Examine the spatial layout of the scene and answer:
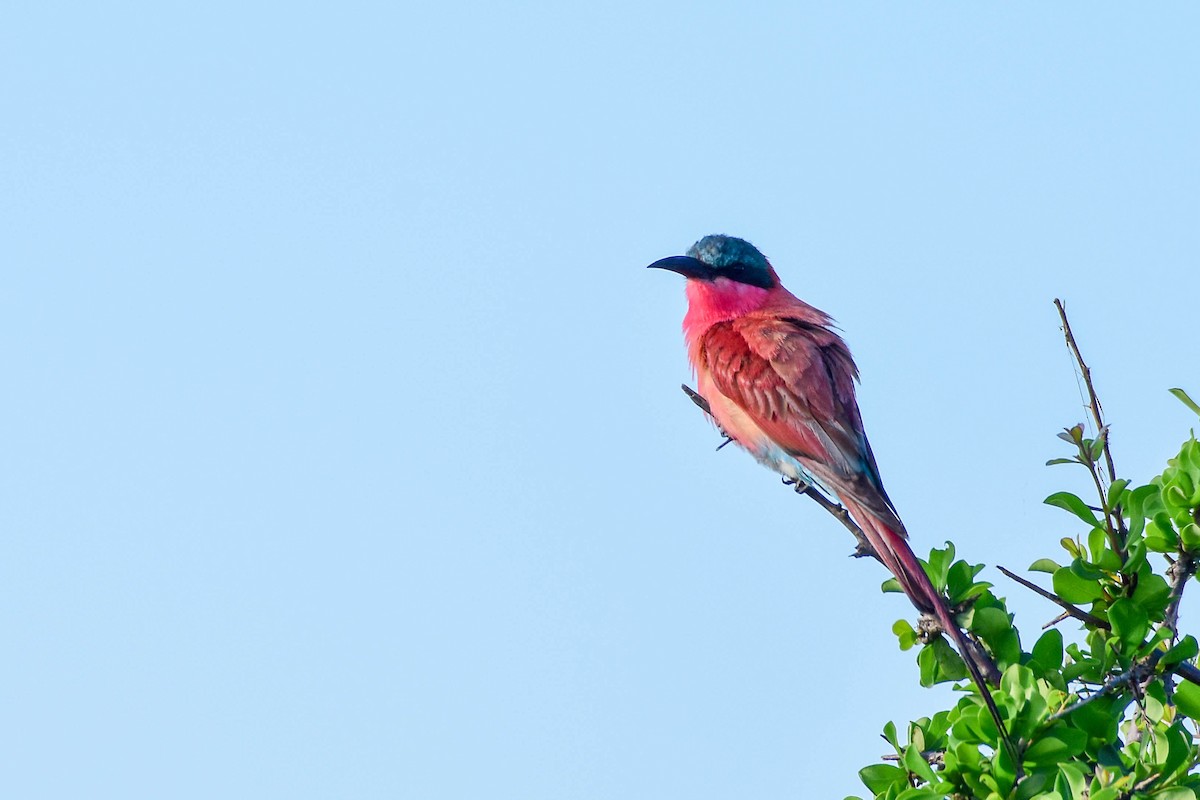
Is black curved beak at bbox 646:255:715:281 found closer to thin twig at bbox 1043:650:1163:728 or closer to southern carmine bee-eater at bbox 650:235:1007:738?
southern carmine bee-eater at bbox 650:235:1007:738

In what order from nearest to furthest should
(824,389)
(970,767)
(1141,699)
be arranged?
(970,767) < (1141,699) < (824,389)

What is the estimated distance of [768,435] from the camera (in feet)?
18.3

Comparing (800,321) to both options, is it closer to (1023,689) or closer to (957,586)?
(957,586)

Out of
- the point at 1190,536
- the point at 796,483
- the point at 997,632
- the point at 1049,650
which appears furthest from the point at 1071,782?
the point at 796,483

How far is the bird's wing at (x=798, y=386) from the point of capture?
5.30 metres

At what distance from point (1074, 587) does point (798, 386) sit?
2792 millimetres

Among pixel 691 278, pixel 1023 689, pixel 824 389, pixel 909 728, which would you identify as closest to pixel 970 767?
pixel 1023 689

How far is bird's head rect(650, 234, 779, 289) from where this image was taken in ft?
21.8

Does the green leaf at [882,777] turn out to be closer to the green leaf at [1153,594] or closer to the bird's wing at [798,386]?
the green leaf at [1153,594]

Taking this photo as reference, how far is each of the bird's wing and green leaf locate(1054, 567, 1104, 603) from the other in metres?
2.17

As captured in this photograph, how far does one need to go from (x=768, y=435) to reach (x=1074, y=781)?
3.33m

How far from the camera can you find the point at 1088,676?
2.69 meters

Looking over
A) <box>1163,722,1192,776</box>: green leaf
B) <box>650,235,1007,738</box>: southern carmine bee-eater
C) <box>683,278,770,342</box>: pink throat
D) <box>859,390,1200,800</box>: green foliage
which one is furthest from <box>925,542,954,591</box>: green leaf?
<box>683,278,770,342</box>: pink throat

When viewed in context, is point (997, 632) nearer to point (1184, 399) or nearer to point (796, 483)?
point (1184, 399)
